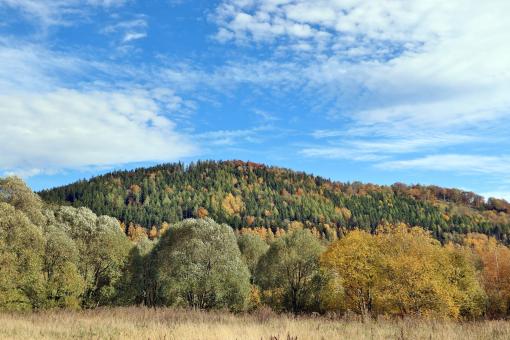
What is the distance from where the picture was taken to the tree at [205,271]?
62.2m

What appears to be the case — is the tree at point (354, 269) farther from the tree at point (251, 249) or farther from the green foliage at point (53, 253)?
the green foliage at point (53, 253)

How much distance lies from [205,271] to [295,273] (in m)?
15.8

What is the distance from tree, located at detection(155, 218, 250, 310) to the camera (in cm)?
6222

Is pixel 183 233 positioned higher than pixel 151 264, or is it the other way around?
pixel 183 233

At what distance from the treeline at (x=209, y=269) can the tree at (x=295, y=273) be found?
17cm

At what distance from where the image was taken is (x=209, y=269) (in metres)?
63.3

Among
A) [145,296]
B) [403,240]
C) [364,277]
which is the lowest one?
[145,296]

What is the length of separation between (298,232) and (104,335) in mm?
57820

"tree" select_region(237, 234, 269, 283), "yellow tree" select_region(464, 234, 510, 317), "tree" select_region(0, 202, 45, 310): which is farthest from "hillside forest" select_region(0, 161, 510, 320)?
"tree" select_region(237, 234, 269, 283)

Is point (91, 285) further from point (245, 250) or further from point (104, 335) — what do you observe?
point (104, 335)

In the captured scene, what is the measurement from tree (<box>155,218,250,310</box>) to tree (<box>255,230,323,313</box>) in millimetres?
6410

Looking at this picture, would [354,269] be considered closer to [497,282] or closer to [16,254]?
[16,254]

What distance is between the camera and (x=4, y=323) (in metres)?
17.3

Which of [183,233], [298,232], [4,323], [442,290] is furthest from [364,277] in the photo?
[4,323]
